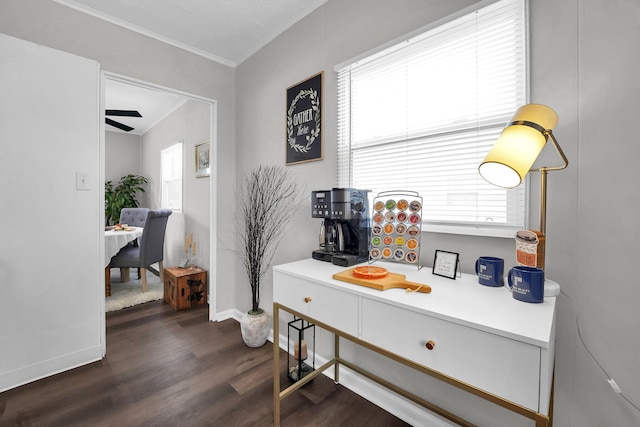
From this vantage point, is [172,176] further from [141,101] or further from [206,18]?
[206,18]

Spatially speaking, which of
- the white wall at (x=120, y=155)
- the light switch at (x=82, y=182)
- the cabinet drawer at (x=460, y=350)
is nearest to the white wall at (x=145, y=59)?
the light switch at (x=82, y=182)

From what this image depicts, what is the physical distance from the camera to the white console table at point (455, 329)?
738mm

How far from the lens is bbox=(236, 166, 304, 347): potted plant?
90.8 inches

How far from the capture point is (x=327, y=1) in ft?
6.54

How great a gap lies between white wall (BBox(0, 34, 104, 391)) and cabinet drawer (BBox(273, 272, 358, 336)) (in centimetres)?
164

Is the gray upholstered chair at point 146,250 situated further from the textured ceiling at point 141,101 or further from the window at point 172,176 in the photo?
the textured ceiling at point 141,101

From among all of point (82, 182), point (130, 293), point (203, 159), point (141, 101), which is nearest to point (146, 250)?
point (130, 293)

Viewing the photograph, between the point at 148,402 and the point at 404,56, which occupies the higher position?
the point at 404,56

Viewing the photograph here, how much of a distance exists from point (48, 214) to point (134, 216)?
317 cm

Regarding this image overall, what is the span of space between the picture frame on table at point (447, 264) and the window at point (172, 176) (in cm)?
414

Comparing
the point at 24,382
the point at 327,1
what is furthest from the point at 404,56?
the point at 24,382

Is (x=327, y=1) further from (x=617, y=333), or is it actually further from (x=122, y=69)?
(x=617, y=333)

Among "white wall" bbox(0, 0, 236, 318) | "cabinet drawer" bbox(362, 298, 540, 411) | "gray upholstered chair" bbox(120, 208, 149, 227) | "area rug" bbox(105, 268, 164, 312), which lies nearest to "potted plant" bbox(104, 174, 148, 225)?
"gray upholstered chair" bbox(120, 208, 149, 227)

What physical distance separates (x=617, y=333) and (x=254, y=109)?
9.15 feet
